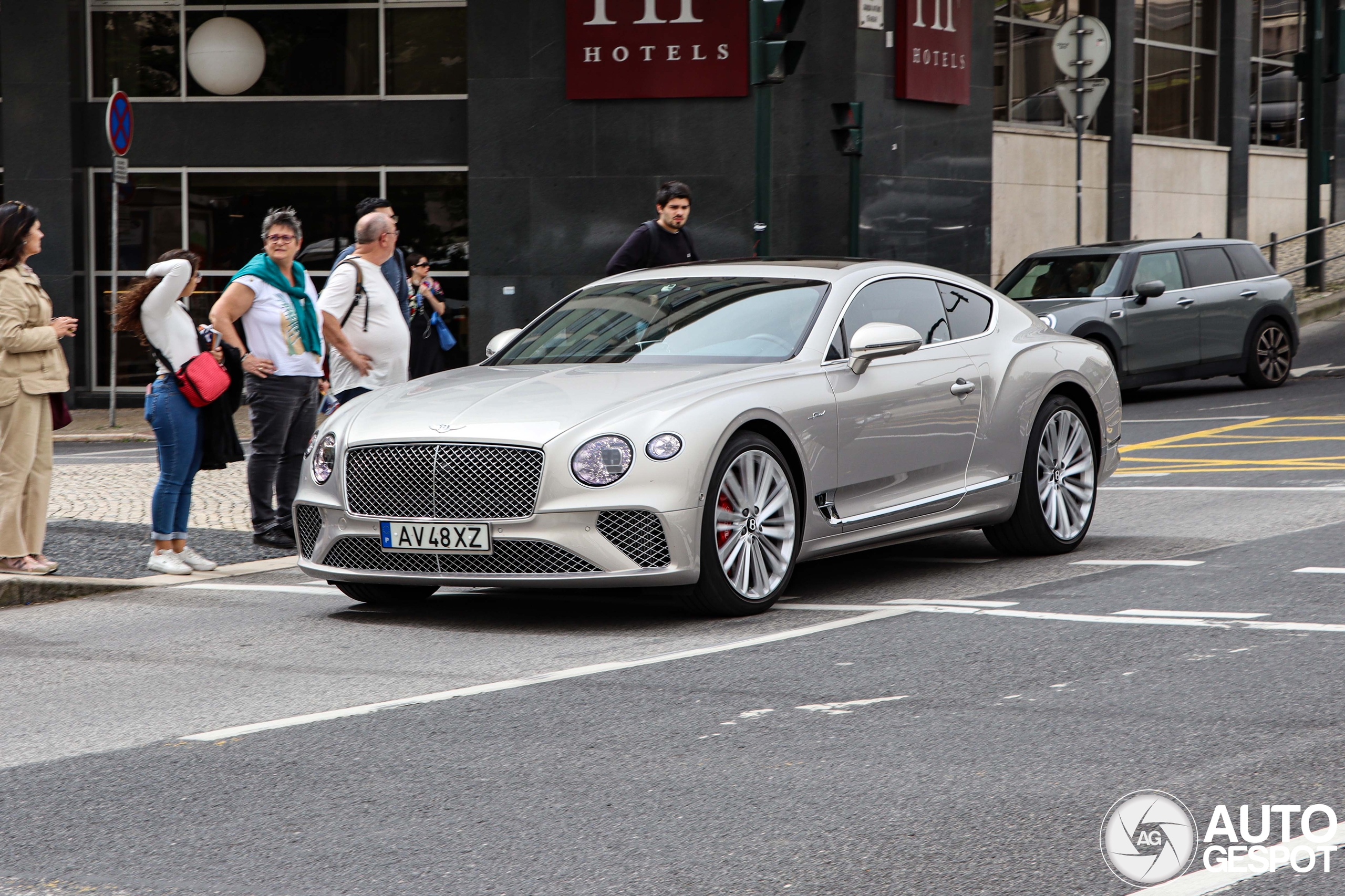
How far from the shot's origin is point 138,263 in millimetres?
21531

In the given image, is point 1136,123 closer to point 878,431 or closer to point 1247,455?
point 1247,455

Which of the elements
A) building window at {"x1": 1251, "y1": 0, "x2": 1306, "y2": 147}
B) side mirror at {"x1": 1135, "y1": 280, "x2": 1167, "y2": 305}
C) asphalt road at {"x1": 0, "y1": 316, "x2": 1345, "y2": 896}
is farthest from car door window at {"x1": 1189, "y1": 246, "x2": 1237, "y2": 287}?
building window at {"x1": 1251, "y1": 0, "x2": 1306, "y2": 147}

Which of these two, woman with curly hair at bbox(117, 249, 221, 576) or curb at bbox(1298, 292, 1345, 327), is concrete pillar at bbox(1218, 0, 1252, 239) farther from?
woman with curly hair at bbox(117, 249, 221, 576)

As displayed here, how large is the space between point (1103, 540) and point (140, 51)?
1609 centimetres

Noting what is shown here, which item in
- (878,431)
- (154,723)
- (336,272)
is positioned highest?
(336,272)

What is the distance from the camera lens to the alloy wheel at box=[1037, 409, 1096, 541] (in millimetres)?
8703

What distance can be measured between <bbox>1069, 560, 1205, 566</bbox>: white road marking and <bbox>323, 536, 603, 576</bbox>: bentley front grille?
2.82 metres

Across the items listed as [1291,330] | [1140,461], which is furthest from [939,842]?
[1291,330]

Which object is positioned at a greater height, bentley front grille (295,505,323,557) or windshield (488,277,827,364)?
windshield (488,277,827,364)

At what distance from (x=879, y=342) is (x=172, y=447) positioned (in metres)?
3.55

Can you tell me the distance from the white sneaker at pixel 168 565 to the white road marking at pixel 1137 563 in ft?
14.3

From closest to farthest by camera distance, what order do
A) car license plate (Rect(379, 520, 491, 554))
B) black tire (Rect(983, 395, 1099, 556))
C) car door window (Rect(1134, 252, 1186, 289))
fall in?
car license plate (Rect(379, 520, 491, 554)) → black tire (Rect(983, 395, 1099, 556)) → car door window (Rect(1134, 252, 1186, 289))

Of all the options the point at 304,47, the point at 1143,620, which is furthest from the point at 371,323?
the point at 304,47

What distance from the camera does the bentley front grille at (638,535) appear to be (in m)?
6.71
